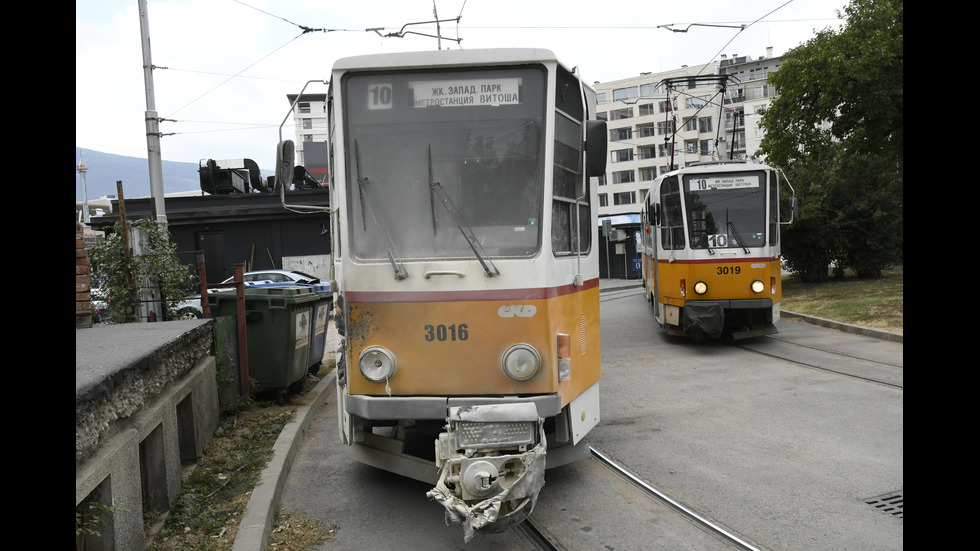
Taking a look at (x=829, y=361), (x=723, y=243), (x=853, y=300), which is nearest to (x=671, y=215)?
(x=723, y=243)

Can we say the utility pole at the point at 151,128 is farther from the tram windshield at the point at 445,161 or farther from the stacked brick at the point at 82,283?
the tram windshield at the point at 445,161

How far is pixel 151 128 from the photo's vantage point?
12750 millimetres

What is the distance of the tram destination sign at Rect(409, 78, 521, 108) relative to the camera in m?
5.18

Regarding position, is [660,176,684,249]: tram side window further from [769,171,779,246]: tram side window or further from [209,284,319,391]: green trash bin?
[209,284,319,391]: green trash bin

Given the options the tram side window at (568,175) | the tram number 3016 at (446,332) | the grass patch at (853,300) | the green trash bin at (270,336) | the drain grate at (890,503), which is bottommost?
the drain grate at (890,503)

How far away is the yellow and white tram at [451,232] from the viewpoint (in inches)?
198

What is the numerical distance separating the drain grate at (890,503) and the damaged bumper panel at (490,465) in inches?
97.2

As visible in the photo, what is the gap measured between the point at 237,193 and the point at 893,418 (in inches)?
932

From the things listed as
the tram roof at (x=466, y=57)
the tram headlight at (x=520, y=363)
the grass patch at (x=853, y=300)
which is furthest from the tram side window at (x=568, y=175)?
the grass patch at (x=853, y=300)

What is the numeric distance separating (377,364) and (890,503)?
3.76m

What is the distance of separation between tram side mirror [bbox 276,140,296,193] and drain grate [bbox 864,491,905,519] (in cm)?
492

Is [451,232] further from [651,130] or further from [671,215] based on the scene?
[651,130]
